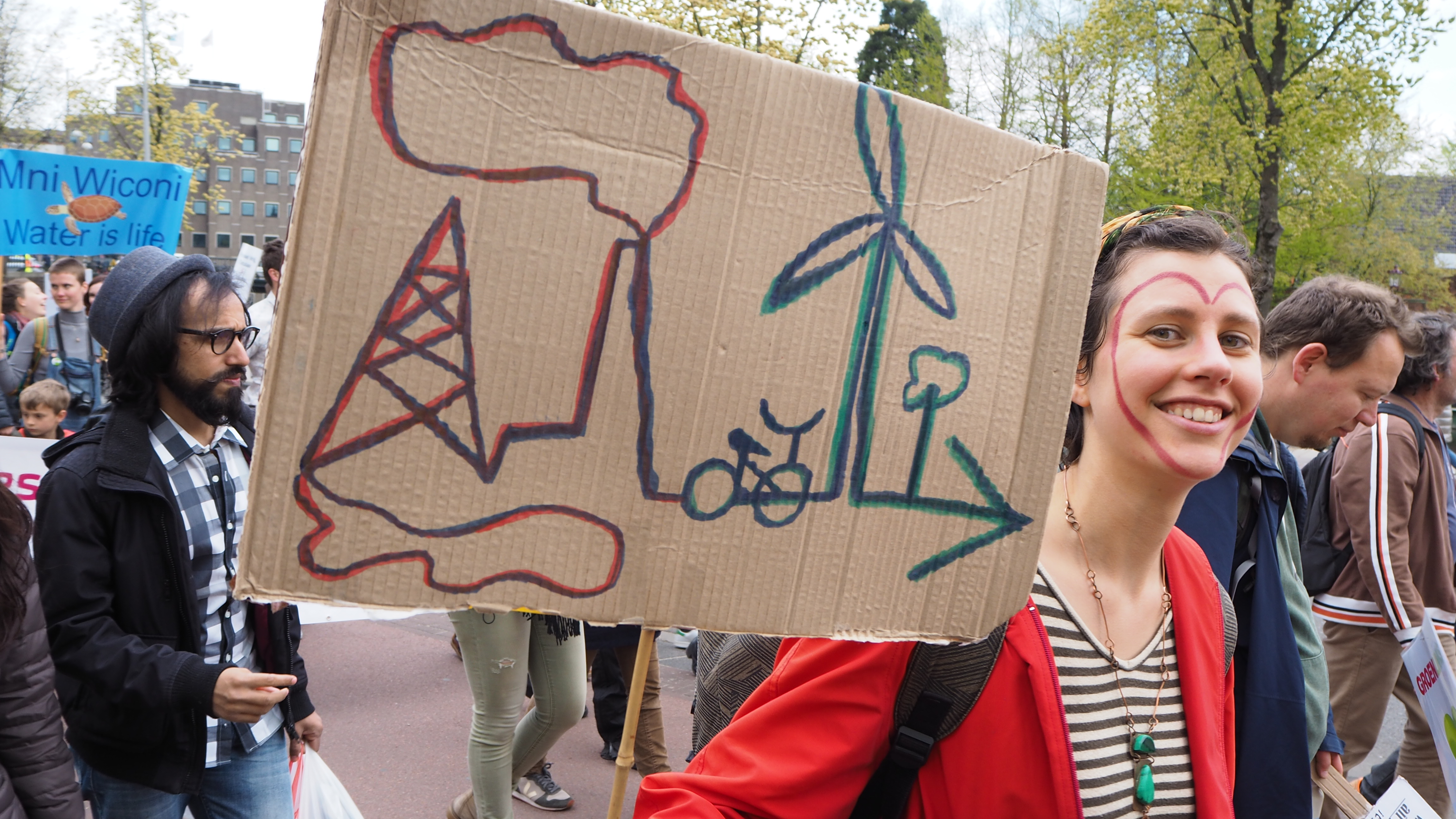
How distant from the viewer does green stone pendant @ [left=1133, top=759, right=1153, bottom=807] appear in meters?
1.50

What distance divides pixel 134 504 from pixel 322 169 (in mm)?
1769

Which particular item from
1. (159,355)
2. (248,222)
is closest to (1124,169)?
(159,355)

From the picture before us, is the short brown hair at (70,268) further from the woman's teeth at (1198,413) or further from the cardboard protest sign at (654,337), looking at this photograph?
the woman's teeth at (1198,413)

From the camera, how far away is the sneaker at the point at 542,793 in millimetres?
4426

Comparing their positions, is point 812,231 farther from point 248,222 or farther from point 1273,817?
point 248,222

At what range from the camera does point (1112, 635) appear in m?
1.59

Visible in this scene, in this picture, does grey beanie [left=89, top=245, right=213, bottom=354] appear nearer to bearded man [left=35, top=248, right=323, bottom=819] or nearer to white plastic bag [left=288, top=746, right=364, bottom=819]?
bearded man [left=35, top=248, right=323, bottom=819]

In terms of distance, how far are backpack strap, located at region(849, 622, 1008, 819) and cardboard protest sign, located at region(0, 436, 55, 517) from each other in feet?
16.4

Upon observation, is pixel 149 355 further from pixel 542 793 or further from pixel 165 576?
pixel 542 793

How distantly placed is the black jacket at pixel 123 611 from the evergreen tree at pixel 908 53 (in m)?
26.5

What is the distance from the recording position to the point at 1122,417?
1.56 metres

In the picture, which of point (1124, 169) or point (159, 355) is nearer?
point (159, 355)

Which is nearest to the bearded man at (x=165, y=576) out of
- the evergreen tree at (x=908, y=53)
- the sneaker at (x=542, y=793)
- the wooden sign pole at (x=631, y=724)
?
the wooden sign pole at (x=631, y=724)

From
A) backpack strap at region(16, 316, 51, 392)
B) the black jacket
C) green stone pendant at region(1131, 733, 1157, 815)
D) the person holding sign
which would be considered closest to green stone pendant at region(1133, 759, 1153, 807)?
green stone pendant at region(1131, 733, 1157, 815)
